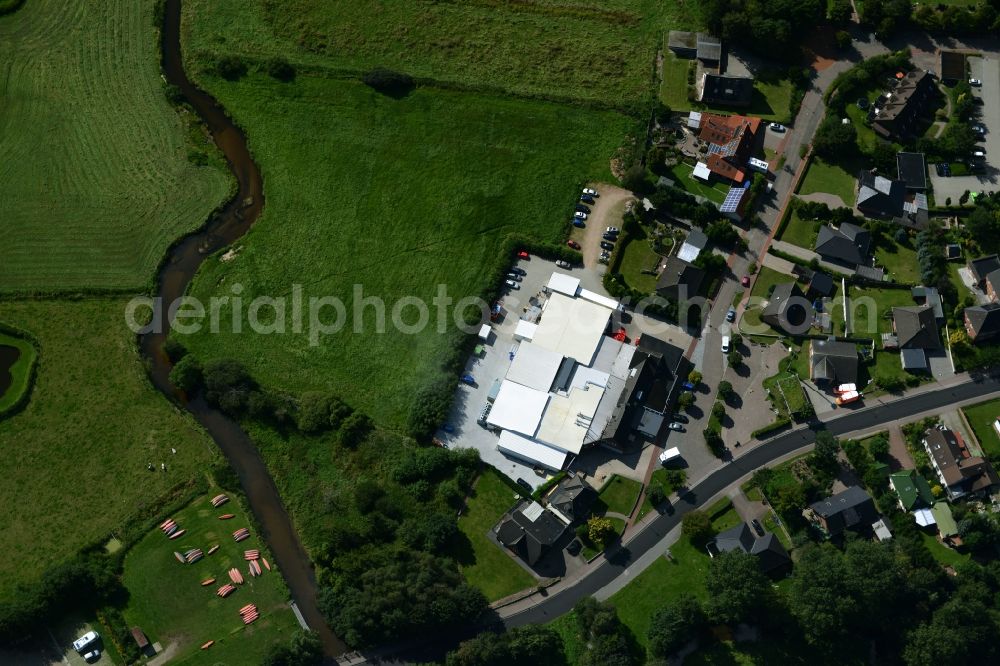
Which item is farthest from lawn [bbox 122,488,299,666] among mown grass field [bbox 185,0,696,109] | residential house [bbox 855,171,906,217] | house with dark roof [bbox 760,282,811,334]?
residential house [bbox 855,171,906,217]

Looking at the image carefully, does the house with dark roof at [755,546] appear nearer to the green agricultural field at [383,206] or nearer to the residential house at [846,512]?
the residential house at [846,512]

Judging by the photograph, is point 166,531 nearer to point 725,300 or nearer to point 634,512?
point 634,512

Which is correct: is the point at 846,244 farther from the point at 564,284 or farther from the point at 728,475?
the point at 564,284

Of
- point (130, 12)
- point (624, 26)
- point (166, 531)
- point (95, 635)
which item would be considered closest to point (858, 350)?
point (624, 26)

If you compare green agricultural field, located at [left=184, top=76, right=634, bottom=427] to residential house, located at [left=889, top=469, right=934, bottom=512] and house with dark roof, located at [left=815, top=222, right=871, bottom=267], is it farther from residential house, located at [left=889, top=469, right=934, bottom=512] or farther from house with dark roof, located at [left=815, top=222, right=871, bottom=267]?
residential house, located at [left=889, top=469, right=934, bottom=512]

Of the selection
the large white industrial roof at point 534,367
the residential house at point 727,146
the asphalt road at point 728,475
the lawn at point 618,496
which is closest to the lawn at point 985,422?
the asphalt road at point 728,475

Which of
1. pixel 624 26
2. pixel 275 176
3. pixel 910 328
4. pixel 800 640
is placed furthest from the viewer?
pixel 624 26
